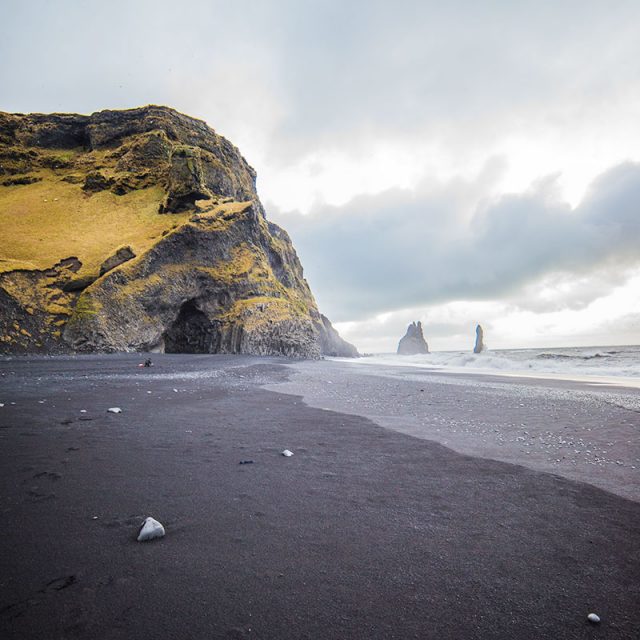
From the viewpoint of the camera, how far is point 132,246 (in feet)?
104

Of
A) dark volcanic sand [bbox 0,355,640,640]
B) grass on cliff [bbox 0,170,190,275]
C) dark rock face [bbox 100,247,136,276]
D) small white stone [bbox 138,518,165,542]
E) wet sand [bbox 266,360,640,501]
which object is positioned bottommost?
wet sand [bbox 266,360,640,501]

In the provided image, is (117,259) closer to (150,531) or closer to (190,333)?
(190,333)

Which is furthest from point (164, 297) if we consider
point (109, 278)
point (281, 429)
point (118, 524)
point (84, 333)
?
point (118, 524)

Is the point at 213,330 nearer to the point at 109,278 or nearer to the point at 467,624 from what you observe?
the point at 109,278

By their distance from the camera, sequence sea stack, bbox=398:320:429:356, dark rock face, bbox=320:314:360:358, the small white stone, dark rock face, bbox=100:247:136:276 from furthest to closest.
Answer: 1. sea stack, bbox=398:320:429:356
2. dark rock face, bbox=320:314:360:358
3. dark rock face, bbox=100:247:136:276
4. the small white stone

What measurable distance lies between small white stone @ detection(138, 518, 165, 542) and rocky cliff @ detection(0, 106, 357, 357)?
86.3ft

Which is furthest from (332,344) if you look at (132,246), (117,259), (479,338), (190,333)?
(117,259)

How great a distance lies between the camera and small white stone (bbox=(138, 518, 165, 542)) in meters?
2.50

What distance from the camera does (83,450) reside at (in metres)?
4.39

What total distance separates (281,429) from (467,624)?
446cm

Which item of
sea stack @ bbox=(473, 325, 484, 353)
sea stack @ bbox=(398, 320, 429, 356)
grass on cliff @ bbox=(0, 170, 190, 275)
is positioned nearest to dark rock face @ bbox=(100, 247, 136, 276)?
grass on cliff @ bbox=(0, 170, 190, 275)

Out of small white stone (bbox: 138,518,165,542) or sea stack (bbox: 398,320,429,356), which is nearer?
small white stone (bbox: 138,518,165,542)

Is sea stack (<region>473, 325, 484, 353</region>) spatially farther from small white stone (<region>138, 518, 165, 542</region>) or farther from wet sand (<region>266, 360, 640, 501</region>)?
small white stone (<region>138, 518, 165, 542</region>)

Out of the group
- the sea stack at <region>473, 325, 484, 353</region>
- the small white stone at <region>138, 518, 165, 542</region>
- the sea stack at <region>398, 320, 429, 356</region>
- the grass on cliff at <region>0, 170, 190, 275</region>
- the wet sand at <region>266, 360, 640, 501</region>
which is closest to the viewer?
the small white stone at <region>138, 518, 165, 542</region>
